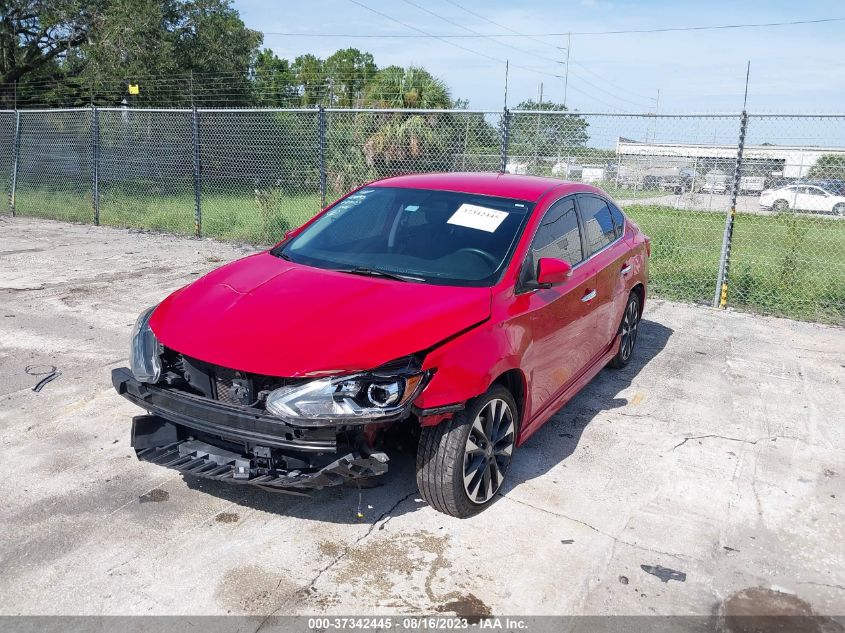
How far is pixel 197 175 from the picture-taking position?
39.1 feet

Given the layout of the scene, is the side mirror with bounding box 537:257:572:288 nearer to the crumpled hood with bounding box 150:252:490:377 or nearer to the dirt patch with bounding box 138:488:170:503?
the crumpled hood with bounding box 150:252:490:377

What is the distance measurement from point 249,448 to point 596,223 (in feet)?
10.00

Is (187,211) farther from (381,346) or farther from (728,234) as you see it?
(381,346)

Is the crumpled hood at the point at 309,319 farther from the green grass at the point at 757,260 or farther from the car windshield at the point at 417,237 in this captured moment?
the green grass at the point at 757,260

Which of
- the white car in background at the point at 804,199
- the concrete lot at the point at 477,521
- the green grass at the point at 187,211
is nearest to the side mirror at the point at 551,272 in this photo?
the concrete lot at the point at 477,521

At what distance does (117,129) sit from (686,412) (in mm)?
12130

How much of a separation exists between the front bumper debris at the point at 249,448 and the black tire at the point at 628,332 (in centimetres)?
329

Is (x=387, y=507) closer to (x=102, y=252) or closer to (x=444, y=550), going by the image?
(x=444, y=550)

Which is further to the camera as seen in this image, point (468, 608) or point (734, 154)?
point (734, 154)

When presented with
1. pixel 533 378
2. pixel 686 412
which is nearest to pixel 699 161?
pixel 686 412

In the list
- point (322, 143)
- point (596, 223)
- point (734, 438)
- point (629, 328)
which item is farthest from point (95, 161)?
point (734, 438)

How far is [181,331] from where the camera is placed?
11.0 feet

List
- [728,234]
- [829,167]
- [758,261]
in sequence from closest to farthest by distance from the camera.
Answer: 1. [829,167]
2. [728,234]
3. [758,261]

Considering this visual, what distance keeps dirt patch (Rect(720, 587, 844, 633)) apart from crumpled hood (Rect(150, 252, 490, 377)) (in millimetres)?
1641
